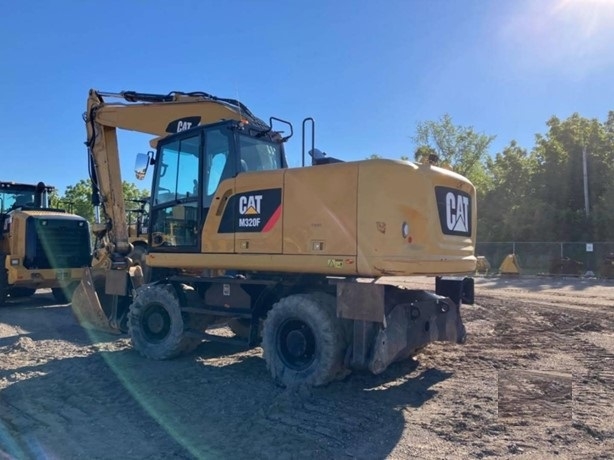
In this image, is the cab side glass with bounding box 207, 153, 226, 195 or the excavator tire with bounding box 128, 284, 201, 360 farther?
the excavator tire with bounding box 128, 284, 201, 360

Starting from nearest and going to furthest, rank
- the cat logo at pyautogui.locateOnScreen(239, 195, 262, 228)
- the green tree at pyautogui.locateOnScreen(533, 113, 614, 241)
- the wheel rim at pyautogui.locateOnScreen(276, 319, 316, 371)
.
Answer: the wheel rim at pyautogui.locateOnScreen(276, 319, 316, 371)
the cat logo at pyautogui.locateOnScreen(239, 195, 262, 228)
the green tree at pyautogui.locateOnScreen(533, 113, 614, 241)

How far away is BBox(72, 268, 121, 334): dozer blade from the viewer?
9688mm

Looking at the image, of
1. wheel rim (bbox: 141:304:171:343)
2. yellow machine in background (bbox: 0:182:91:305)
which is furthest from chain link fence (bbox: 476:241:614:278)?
wheel rim (bbox: 141:304:171:343)

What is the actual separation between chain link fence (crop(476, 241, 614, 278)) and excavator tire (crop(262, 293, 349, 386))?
22.8 meters

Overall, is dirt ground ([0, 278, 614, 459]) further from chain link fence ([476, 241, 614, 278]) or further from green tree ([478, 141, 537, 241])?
green tree ([478, 141, 537, 241])

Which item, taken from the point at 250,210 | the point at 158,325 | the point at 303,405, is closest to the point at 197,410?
the point at 303,405

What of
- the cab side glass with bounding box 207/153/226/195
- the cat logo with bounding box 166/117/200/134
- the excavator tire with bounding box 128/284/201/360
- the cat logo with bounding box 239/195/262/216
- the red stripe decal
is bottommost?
the excavator tire with bounding box 128/284/201/360

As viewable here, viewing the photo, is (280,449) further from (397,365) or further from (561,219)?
(561,219)

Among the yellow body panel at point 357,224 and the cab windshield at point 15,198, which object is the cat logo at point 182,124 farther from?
the cab windshield at point 15,198

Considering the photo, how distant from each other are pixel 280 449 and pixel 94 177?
24.2 feet

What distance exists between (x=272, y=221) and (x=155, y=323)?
2894 mm

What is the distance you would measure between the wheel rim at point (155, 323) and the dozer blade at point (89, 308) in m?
1.41

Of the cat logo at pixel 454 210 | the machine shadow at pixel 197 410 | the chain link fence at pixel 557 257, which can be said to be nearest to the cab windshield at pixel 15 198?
the machine shadow at pixel 197 410

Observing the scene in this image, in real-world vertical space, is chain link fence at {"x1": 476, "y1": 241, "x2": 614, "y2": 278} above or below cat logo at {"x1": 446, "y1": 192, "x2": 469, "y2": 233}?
below
